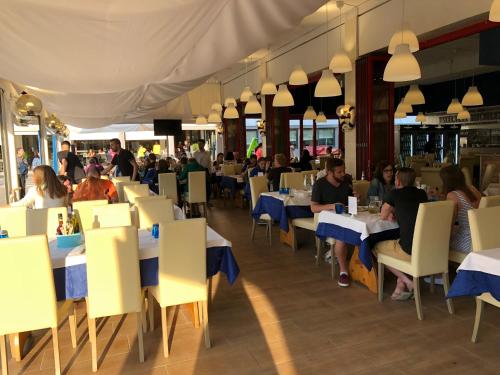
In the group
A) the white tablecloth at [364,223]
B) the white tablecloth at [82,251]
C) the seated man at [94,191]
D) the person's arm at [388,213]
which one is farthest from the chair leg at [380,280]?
the seated man at [94,191]

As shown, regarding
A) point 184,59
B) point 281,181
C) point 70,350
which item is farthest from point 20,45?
point 281,181

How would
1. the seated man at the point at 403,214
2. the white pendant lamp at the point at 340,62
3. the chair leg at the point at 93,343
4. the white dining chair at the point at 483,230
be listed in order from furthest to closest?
the white pendant lamp at the point at 340,62, the seated man at the point at 403,214, the white dining chair at the point at 483,230, the chair leg at the point at 93,343

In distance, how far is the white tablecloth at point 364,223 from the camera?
12.3ft

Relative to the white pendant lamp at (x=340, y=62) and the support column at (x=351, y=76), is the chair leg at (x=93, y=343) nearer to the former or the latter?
the white pendant lamp at (x=340, y=62)

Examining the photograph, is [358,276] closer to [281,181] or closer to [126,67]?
[281,181]

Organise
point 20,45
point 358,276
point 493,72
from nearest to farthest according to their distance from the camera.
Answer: point 20,45
point 358,276
point 493,72

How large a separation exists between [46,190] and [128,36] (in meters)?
3.27

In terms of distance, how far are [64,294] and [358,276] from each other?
2678mm

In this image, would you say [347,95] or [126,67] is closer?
[126,67]

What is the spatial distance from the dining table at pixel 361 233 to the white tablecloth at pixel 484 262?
1077 millimetres

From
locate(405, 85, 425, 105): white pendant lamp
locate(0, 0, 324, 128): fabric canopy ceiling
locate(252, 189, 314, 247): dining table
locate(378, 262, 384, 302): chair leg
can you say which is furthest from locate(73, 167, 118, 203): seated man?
locate(405, 85, 425, 105): white pendant lamp

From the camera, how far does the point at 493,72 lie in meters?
→ 10.9

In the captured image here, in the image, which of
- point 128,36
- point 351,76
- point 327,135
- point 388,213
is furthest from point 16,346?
point 327,135

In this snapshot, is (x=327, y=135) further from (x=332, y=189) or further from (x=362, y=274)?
(x=362, y=274)
